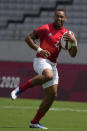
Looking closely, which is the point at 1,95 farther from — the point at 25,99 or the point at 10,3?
the point at 10,3

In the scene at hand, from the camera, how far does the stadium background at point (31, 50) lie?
54.5 feet

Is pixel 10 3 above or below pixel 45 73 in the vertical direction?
below

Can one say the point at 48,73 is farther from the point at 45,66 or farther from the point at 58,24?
the point at 58,24

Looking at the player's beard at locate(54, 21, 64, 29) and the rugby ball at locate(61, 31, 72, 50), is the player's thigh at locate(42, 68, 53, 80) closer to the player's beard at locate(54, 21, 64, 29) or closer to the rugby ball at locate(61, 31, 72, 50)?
the rugby ball at locate(61, 31, 72, 50)

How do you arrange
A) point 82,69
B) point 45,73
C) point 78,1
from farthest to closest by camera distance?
point 78,1 < point 82,69 < point 45,73

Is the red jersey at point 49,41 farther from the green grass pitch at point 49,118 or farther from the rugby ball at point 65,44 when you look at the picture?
the green grass pitch at point 49,118

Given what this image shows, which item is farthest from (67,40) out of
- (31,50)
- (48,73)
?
(31,50)

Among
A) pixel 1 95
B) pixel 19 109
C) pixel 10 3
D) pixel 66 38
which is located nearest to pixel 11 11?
pixel 10 3

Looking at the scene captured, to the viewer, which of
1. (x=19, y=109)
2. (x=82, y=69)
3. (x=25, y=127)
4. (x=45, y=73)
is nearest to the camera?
(x=45, y=73)

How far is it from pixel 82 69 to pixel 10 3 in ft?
24.0

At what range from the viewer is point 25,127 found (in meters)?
9.02

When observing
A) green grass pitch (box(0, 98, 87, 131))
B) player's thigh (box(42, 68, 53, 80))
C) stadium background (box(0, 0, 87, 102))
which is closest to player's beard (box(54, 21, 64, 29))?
player's thigh (box(42, 68, 53, 80))

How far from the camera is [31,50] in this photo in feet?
62.0

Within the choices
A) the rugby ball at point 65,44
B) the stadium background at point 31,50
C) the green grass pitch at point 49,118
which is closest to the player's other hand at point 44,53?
the rugby ball at point 65,44
